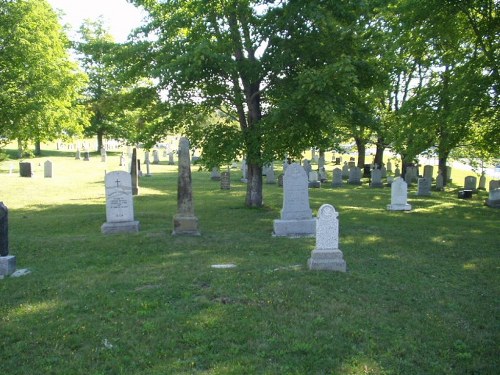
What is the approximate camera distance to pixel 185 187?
12.2m

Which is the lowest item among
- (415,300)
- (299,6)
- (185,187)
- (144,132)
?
(415,300)

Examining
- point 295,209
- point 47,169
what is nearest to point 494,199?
point 295,209

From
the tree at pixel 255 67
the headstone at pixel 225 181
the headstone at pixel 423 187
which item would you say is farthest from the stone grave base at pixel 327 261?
the headstone at pixel 423 187

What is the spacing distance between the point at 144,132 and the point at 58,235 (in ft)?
17.5

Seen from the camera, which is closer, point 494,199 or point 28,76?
point 494,199

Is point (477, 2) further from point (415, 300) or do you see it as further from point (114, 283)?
point (114, 283)

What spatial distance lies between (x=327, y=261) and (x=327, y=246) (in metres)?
0.29

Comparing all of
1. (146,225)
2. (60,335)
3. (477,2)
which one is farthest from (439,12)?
(60,335)

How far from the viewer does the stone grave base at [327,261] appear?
334 inches

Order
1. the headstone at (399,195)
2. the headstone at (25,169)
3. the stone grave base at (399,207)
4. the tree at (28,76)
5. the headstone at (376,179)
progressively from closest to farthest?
the headstone at (399,195), the stone grave base at (399,207), the tree at (28,76), the headstone at (25,169), the headstone at (376,179)

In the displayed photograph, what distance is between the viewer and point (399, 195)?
1762cm

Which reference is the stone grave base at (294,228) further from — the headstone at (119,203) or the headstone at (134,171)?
the headstone at (134,171)

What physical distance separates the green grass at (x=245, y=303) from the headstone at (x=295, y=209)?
51 centimetres

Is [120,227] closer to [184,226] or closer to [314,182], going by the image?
[184,226]
